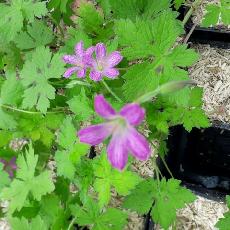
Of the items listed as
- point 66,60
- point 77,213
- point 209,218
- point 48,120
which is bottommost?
point 209,218

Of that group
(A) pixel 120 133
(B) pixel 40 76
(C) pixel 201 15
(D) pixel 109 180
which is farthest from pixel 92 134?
(C) pixel 201 15

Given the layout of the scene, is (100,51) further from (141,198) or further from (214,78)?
(214,78)

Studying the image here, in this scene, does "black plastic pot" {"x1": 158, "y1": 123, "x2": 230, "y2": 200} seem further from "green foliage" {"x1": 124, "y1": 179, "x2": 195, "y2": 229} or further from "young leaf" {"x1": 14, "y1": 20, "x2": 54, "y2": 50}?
"young leaf" {"x1": 14, "y1": 20, "x2": 54, "y2": 50}

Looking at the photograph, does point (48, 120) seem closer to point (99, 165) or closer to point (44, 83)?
point (44, 83)

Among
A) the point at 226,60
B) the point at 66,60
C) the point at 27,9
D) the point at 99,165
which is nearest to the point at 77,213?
the point at 99,165

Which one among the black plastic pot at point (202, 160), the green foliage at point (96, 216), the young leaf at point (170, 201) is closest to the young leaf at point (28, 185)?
the green foliage at point (96, 216)

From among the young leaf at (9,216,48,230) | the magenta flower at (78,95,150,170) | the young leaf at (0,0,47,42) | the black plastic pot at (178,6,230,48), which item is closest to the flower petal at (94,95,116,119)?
the magenta flower at (78,95,150,170)
